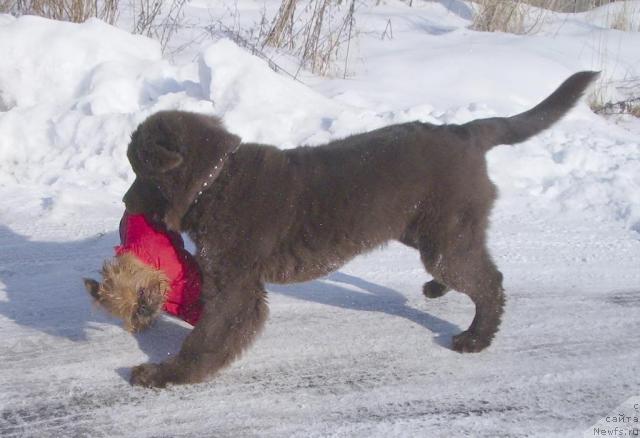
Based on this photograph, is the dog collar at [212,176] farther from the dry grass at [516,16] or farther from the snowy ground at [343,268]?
the dry grass at [516,16]

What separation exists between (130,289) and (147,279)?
0.30 ft

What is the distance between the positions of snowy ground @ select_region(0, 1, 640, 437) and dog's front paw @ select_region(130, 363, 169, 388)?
3.3 inches

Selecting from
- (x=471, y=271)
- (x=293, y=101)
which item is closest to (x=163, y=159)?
(x=471, y=271)

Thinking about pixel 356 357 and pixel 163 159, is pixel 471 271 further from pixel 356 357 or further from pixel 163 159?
pixel 163 159

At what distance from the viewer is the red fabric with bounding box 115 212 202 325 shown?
12.5ft

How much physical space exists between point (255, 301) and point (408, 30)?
25.1 ft

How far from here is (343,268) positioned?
5.03 m

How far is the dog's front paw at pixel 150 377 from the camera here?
11.3 ft

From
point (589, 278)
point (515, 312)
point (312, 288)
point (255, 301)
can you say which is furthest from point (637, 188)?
point (255, 301)

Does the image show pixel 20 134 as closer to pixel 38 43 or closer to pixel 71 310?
pixel 38 43

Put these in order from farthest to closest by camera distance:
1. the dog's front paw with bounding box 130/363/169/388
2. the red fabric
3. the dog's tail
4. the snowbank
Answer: the snowbank
the dog's tail
the red fabric
the dog's front paw with bounding box 130/363/169/388

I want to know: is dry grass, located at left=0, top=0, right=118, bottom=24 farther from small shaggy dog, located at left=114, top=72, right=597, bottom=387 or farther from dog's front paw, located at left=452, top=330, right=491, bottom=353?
dog's front paw, located at left=452, top=330, right=491, bottom=353

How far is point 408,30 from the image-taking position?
10.5 meters

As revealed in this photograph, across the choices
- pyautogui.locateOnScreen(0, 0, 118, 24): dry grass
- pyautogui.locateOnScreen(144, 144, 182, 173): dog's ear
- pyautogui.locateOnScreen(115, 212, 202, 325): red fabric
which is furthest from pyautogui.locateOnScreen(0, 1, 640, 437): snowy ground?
pyautogui.locateOnScreen(144, 144, 182, 173): dog's ear
